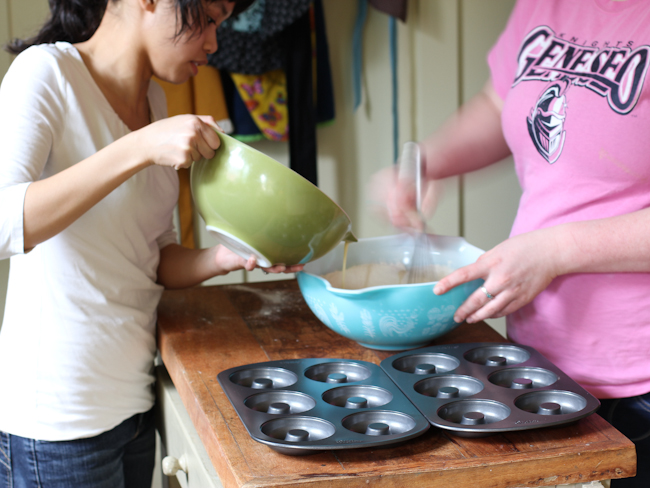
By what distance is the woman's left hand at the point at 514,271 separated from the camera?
834 mm

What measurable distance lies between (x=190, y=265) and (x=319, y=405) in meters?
0.51

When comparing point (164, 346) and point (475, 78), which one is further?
point (475, 78)

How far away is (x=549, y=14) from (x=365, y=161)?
1310 millimetres

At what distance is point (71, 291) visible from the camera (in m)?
0.95

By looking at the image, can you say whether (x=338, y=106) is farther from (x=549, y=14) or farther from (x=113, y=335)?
(x=113, y=335)

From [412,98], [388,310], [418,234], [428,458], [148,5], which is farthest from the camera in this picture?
[412,98]

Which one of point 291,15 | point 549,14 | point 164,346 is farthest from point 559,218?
point 291,15

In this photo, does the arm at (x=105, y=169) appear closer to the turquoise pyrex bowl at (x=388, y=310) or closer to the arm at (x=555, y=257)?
the turquoise pyrex bowl at (x=388, y=310)

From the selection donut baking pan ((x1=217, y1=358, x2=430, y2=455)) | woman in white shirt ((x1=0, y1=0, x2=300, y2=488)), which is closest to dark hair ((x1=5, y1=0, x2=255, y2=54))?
woman in white shirt ((x1=0, y1=0, x2=300, y2=488))

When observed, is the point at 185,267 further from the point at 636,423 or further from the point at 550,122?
the point at 636,423

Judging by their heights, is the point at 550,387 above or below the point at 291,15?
below

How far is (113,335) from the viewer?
0.99m

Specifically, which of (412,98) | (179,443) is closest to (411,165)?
(179,443)

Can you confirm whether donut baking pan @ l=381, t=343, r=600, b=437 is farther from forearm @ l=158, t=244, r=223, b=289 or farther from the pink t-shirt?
forearm @ l=158, t=244, r=223, b=289
